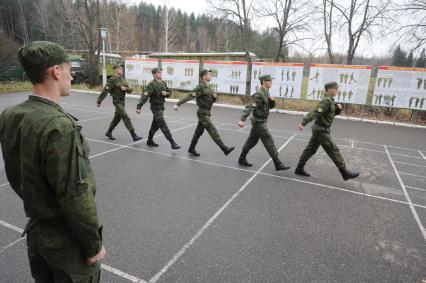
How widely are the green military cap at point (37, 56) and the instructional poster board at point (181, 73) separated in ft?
54.1

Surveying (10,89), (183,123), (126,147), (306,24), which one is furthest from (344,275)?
(10,89)

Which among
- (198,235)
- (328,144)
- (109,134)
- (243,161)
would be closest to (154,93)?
(109,134)

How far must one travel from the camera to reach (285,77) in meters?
15.1

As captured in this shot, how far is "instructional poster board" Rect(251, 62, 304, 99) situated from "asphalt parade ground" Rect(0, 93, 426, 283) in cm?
800

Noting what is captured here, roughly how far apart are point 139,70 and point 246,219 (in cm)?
1780

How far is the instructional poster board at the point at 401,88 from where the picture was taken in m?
12.8

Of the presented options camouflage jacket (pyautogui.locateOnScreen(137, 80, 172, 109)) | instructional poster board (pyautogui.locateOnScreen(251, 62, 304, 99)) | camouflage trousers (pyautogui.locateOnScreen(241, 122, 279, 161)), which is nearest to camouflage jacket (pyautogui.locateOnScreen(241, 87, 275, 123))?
camouflage trousers (pyautogui.locateOnScreen(241, 122, 279, 161))

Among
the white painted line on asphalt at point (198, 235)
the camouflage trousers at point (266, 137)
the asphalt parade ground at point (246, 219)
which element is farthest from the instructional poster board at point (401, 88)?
the white painted line on asphalt at point (198, 235)

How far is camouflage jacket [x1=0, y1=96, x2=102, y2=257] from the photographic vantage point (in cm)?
142

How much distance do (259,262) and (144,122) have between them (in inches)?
337

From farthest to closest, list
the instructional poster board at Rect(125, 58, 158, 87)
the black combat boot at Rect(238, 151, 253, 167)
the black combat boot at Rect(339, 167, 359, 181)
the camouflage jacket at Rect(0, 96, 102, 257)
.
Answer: the instructional poster board at Rect(125, 58, 158, 87)
the black combat boot at Rect(238, 151, 253, 167)
the black combat boot at Rect(339, 167, 359, 181)
the camouflage jacket at Rect(0, 96, 102, 257)

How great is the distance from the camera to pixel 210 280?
9.10ft

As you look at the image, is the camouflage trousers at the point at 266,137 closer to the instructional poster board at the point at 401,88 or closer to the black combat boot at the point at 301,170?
the black combat boot at the point at 301,170

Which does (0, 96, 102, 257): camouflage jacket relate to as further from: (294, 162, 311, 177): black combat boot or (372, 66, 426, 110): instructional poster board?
(372, 66, 426, 110): instructional poster board
